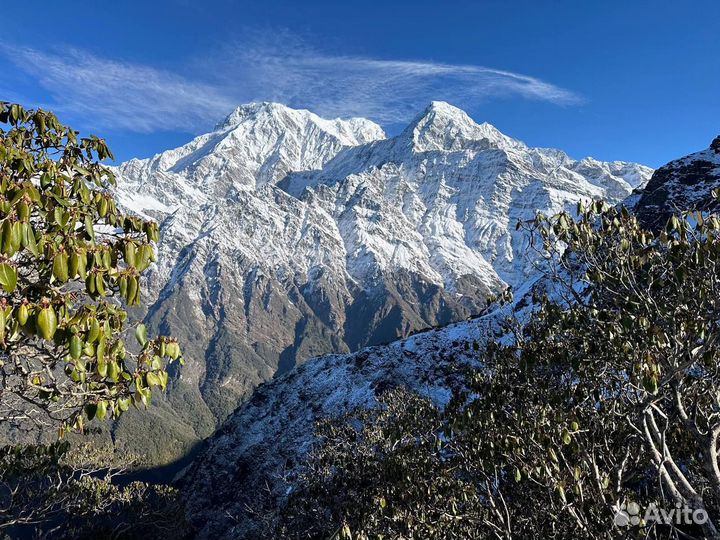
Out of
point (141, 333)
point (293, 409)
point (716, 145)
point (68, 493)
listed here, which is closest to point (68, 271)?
point (141, 333)

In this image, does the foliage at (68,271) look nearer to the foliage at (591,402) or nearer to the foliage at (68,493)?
the foliage at (68,493)

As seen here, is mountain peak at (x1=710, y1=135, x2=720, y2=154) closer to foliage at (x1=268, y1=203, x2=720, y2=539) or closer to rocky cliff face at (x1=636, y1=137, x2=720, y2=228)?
rocky cliff face at (x1=636, y1=137, x2=720, y2=228)

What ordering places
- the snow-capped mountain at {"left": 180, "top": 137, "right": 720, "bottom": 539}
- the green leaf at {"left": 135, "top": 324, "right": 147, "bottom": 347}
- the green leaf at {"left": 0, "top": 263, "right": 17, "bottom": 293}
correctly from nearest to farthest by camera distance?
the green leaf at {"left": 0, "top": 263, "right": 17, "bottom": 293}, the green leaf at {"left": 135, "top": 324, "right": 147, "bottom": 347}, the snow-capped mountain at {"left": 180, "top": 137, "right": 720, "bottom": 539}

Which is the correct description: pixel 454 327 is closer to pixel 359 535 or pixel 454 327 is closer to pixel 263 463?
pixel 263 463

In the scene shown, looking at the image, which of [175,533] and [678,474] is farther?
[175,533]

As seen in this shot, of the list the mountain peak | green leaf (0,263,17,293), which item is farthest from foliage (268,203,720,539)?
the mountain peak

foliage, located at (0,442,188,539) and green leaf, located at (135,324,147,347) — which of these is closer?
green leaf, located at (135,324,147,347)

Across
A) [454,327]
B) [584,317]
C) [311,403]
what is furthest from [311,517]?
[454,327]
